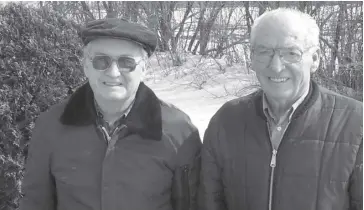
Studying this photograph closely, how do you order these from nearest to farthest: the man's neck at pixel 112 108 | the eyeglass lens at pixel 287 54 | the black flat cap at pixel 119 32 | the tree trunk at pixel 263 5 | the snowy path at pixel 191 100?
the eyeglass lens at pixel 287 54
the black flat cap at pixel 119 32
the man's neck at pixel 112 108
the snowy path at pixel 191 100
the tree trunk at pixel 263 5

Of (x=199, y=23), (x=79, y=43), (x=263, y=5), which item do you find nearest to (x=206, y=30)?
(x=199, y=23)

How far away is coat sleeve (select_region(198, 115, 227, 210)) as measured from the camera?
2578mm

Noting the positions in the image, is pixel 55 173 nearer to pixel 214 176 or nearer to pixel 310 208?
pixel 214 176

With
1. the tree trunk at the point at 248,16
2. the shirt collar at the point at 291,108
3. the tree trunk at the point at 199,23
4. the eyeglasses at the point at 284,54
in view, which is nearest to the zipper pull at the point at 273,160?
the shirt collar at the point at 291,108

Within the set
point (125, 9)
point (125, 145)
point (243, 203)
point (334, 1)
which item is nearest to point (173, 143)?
point (125, 145)

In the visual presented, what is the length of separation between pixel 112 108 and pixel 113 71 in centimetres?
21

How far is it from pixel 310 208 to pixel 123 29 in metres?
1.24

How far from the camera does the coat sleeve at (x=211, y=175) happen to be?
2.58 meters

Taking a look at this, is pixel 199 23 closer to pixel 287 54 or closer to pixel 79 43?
pixel 79 43

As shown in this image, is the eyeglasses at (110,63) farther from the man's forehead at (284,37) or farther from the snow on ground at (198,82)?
the snow on ground at (198,82)

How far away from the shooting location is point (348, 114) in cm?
236

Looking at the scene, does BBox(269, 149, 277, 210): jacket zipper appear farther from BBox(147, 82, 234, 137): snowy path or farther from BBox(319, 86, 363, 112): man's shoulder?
BBox(147, 82, 234, 137): snowy path

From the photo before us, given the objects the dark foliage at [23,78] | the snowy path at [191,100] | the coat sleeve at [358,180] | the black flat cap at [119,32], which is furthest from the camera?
the snowy path at [191,100]

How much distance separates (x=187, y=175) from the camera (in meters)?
2.76
